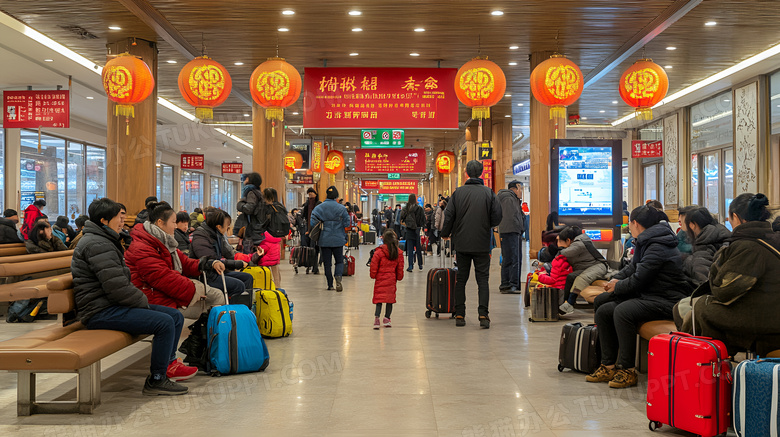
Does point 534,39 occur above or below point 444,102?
above

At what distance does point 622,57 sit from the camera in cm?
1085

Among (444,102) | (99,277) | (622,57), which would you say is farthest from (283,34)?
(99,277)

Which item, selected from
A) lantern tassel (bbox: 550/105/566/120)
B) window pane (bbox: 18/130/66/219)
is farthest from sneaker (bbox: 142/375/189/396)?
window pane (bbox: 18/130/66/219)

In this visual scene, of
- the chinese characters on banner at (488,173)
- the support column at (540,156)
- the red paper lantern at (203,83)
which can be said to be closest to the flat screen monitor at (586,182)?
the support column at (540,156)

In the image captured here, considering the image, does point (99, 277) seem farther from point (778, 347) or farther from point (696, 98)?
point (696, 98)

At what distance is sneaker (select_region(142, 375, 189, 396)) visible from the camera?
4.30 meters

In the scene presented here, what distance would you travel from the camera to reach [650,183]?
70.5ft

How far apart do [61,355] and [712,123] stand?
1608 centimetres

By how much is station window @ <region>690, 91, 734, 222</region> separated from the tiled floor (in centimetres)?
1121

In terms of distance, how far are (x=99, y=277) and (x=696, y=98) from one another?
50.3ft

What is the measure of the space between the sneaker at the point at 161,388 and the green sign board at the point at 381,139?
45.3 ft

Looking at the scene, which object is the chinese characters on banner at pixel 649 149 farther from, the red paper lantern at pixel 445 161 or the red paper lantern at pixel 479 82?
the red paper lantern at pixel 479 82

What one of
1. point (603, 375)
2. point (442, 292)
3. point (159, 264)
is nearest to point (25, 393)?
point (159, 264)

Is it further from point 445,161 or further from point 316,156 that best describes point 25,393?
point 445,161
